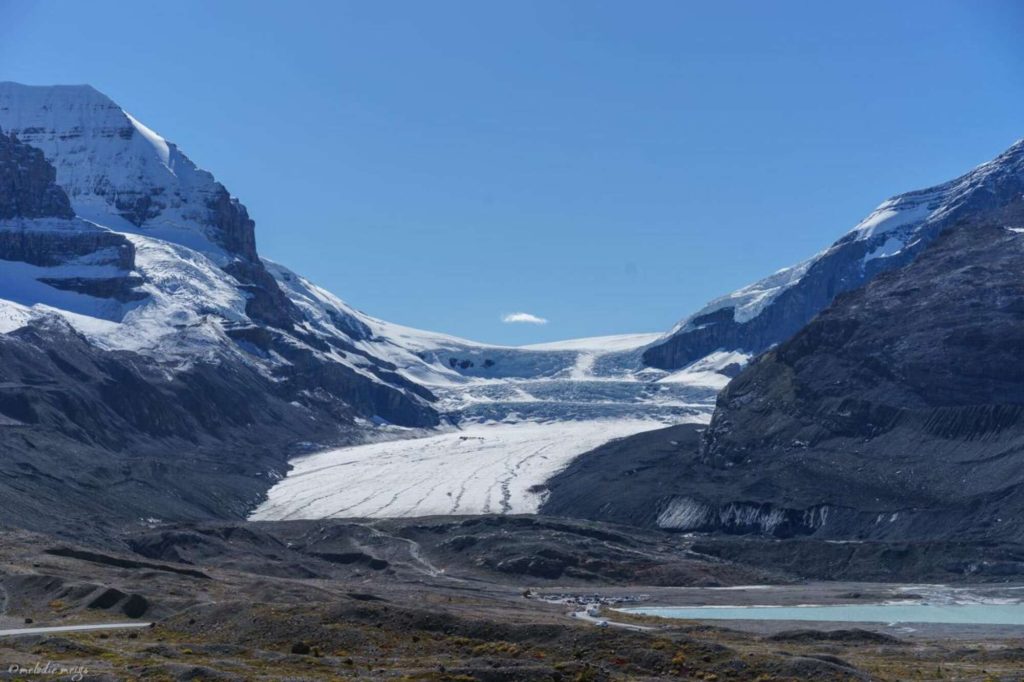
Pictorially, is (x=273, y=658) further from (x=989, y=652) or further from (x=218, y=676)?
(x=989, y=652)

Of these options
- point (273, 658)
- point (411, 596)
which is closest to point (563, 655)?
point (273, 658)

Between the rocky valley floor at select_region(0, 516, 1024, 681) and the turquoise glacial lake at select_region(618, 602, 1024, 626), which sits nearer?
the rocky valley floor at select_region(0, 516, 1024, 681)

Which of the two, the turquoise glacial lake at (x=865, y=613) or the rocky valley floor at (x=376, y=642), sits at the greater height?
the rocky valley floor at (x=376, y=642)

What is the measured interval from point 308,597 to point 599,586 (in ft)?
260

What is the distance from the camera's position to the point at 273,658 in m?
79.7

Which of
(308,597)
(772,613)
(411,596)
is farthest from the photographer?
(772,613)

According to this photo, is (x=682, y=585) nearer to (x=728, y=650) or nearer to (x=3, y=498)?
(x=3, y=498)

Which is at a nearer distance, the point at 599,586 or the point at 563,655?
the point at 563,655

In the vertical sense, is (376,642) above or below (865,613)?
above

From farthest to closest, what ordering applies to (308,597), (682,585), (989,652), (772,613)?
1. (682,585)
2. (772,613)
3. (308,597)
4. (989,652)

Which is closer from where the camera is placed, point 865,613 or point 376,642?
point 376,642

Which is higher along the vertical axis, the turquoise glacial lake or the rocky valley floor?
the rocky valley floor

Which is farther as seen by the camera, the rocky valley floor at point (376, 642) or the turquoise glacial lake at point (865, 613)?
the turquoise glacial lake at point (865, 613)

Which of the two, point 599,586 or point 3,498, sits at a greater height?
point 3,498
